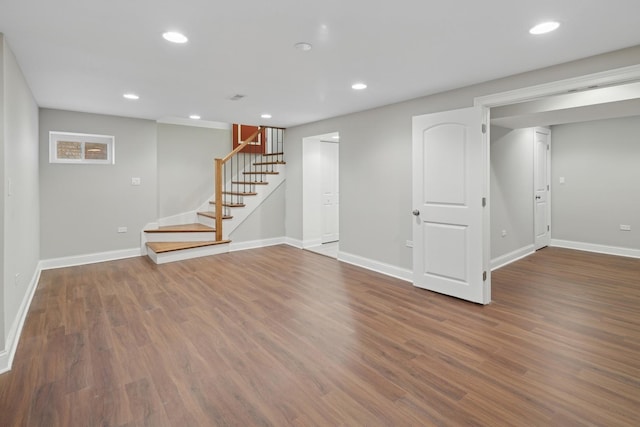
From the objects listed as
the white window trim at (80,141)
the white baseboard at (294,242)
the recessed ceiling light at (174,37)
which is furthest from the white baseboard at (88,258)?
the recessed ceiling light at (174,37)

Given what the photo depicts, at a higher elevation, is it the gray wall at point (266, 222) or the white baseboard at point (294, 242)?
the gray wall at point (266, 222)

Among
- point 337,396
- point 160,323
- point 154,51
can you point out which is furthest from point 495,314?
point 154,51

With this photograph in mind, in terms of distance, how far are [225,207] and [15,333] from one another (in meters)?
3.99

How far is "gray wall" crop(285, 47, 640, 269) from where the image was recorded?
423 centimetres

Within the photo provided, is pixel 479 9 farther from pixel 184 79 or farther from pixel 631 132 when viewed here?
pixel 631 132

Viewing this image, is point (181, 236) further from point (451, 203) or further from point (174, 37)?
point (451, 203)

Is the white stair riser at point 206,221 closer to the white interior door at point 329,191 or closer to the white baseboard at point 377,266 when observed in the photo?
the white interior door at point 329,191

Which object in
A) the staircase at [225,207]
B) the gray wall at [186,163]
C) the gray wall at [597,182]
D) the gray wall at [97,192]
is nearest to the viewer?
the gray wall at [97,192]

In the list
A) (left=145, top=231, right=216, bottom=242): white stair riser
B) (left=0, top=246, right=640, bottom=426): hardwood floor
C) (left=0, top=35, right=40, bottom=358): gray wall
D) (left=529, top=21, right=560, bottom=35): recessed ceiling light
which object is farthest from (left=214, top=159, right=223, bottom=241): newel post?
(left=529, top=21, right=560, bottom=35): recessed ceiling light

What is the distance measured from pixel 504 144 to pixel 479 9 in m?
3.57

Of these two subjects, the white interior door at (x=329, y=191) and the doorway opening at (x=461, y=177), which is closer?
the doorway opening at (x=461, y=177)

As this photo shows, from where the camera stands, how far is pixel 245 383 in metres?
2.20

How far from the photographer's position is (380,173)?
15.7ft

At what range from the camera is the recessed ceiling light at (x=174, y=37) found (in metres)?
2.41
